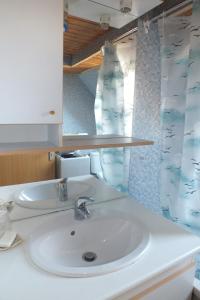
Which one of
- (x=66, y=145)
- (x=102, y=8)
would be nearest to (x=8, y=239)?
(x=66, y=145)

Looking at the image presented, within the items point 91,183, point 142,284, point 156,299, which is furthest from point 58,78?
point 156,299

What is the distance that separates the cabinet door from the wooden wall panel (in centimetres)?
25

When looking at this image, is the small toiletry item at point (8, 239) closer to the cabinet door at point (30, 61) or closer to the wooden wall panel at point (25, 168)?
the wooden wall panel at point (25, 168)

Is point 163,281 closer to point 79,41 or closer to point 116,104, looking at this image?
point 116,104

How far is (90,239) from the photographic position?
3.95 ft

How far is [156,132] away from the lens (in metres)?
1.53

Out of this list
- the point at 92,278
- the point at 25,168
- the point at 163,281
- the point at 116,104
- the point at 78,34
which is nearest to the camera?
the point at 92,278

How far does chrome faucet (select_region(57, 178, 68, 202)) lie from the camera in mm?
1329

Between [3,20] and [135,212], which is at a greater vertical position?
[3,20]

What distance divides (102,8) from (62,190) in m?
1.09

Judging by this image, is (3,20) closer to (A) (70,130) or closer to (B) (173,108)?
(A) (70,130)

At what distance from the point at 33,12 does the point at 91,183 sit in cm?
98

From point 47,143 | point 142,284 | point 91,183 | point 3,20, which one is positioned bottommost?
point 142,284

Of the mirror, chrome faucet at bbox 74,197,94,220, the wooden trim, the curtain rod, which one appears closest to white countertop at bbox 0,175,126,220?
the mirror
